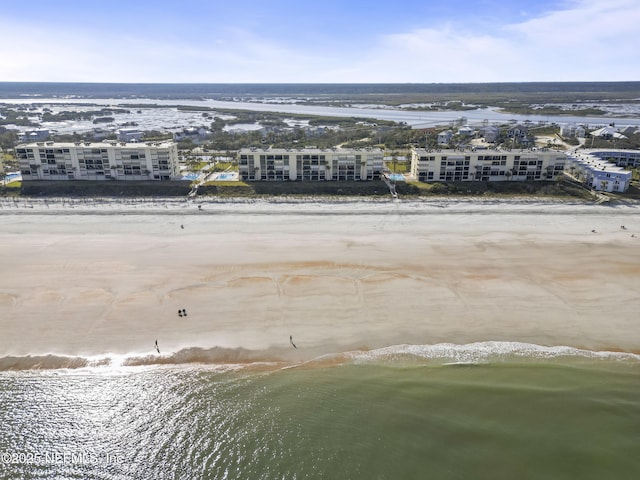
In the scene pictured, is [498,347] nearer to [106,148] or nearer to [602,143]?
[106,148]

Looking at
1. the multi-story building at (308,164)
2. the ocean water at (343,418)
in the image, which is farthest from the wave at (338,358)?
the multi-story building at (308,164)

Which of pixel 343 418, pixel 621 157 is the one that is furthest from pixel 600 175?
pixel 343 418

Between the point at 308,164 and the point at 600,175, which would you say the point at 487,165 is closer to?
the point at 600,175

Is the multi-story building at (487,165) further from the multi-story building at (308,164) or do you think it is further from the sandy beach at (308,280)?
the sandy beach at (308,280)

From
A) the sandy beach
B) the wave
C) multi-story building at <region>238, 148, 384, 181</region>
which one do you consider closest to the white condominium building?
the sandy beach

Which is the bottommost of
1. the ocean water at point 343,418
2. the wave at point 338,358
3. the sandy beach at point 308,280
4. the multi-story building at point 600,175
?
the ocean water at point 343,418

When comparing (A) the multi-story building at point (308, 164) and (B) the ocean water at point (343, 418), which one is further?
(A) the multi-story building at point (308, 164)
